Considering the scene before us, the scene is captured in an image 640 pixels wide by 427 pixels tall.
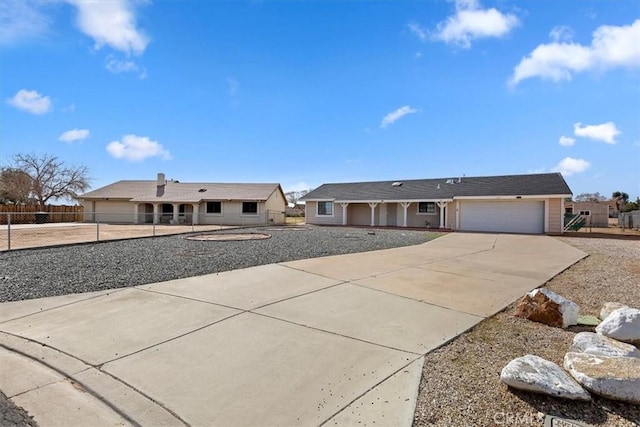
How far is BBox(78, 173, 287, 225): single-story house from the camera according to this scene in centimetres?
3453

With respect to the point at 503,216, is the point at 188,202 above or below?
above

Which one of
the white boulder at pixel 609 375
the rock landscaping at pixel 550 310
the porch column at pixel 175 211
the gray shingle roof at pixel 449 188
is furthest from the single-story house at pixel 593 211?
the white boulder at pixel 609 375

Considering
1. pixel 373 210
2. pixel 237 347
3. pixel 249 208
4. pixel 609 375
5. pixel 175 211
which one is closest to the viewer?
pixel 609 375

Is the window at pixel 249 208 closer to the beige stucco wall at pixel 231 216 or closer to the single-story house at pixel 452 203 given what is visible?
the beige stucco wall at pixel 231 216

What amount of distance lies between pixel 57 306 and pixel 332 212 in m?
28.6

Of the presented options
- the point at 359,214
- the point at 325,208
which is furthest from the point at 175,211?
the point at 359,214

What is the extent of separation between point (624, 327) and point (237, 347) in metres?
4.42

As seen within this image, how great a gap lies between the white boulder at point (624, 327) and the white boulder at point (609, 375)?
0.83m

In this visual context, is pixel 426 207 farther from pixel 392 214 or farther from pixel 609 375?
pixel 609 375

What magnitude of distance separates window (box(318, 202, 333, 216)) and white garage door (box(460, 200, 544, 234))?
1204cm

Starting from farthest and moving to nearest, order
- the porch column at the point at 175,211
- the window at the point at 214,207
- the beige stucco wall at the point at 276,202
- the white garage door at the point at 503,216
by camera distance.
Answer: the beige stucco wall at the point at 276,202, the window at the point at 214,207, the porch column at the point at 175,211, the white garage door at the point at 503,216

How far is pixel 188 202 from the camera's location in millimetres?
34375

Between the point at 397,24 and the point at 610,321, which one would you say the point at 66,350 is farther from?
the point at 397,24

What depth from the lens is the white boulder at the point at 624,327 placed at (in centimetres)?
397
